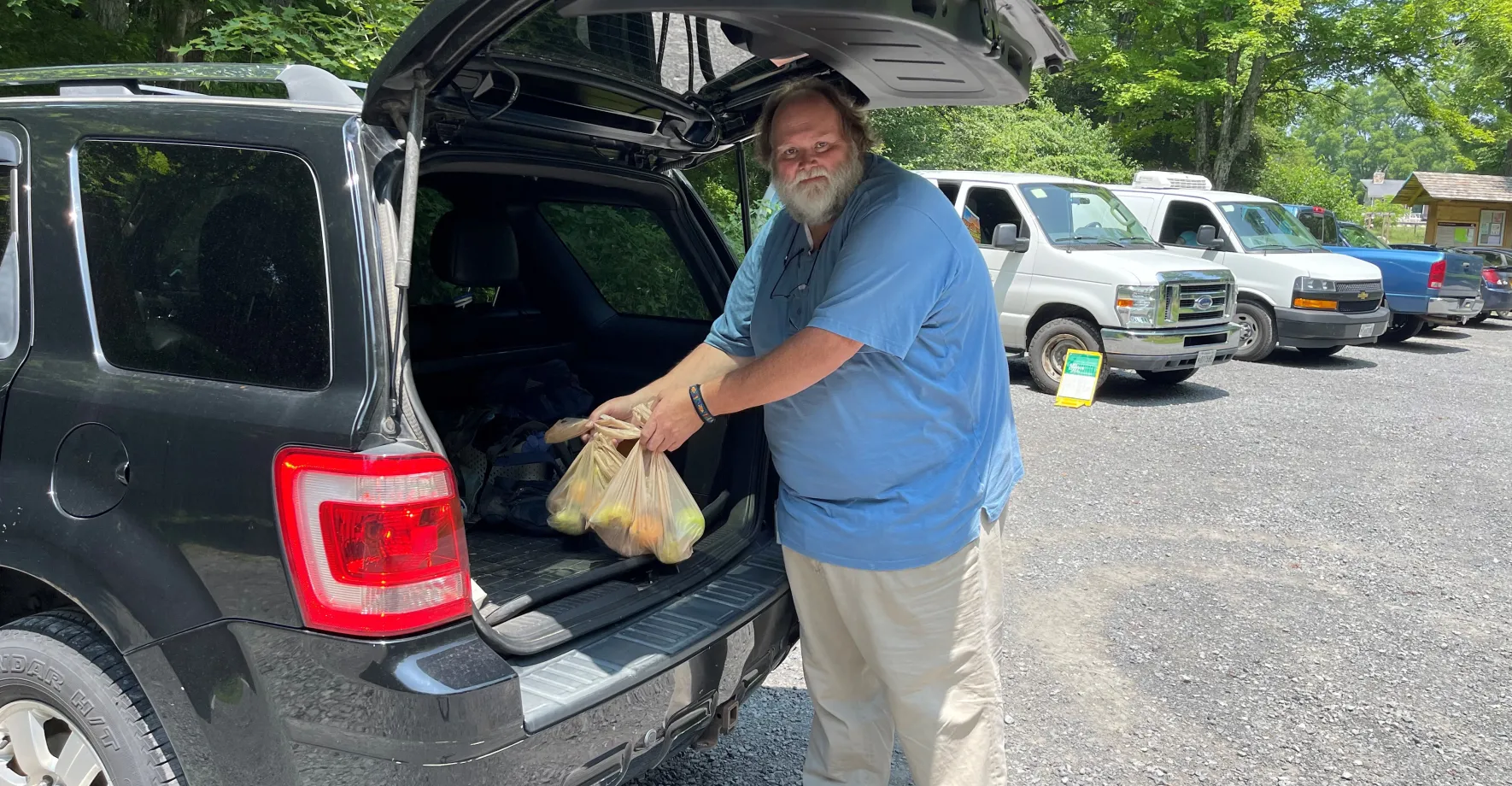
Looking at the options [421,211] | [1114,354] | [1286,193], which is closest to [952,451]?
[421,211]

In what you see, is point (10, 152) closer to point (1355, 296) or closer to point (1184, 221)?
point (1184, 221)

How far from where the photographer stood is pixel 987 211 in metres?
10.2

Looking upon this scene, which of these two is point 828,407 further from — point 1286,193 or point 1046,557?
point 1286,193

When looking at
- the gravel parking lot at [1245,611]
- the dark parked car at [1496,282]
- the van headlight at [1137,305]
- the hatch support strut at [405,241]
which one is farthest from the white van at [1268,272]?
the hatch support strut at [405,241]

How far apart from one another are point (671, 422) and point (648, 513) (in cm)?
24

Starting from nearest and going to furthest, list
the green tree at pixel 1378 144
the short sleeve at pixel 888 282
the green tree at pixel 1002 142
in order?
1. the short sleeve at pixel 888 282
2. the green tree at pixel 1002 142
3. the green tree at pixel 1378 144

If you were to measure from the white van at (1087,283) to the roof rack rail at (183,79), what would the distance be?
7447mm

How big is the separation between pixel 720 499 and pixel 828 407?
70 cm

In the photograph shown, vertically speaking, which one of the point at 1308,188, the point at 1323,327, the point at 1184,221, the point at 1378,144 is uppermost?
the point at 1378,144

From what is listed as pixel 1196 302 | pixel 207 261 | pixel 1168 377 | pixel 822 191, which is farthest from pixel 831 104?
pixel 1168 377

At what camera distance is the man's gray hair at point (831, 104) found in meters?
2.68

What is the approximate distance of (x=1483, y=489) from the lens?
692cm

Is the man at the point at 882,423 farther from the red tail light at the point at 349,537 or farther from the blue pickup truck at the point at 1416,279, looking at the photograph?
the blue pickup truck at the point at 1416,279

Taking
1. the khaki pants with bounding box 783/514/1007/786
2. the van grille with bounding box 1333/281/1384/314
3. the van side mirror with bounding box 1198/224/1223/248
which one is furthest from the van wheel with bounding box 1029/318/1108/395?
the khaki pants with bounding box 783/514/1007/786
